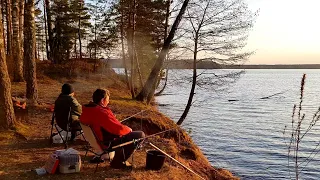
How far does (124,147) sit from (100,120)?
0.76m

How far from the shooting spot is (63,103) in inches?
288

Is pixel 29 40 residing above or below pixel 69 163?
above

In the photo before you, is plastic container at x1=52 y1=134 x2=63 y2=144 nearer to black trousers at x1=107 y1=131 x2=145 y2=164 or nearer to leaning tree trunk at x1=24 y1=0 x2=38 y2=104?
black trousers at x1=107 y1=131 x2=145 y2=164

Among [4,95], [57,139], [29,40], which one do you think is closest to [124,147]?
[57,139]

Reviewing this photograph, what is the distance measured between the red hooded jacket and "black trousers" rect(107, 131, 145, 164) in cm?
14

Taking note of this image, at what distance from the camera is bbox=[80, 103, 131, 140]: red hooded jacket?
568 centimetres

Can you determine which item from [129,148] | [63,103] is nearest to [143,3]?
[63,103]

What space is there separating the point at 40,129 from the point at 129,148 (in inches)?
166

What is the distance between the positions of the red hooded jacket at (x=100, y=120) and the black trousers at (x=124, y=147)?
0.46 feet

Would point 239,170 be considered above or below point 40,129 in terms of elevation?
below

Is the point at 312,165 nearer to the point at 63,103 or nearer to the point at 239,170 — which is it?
the point at 239,170

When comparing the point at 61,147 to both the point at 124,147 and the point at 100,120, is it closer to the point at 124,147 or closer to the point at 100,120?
the point at 124,147

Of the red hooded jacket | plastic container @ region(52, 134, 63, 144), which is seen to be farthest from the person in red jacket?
plastic container @ region(52, 134, 63, 144)

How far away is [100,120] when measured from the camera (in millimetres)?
5688
